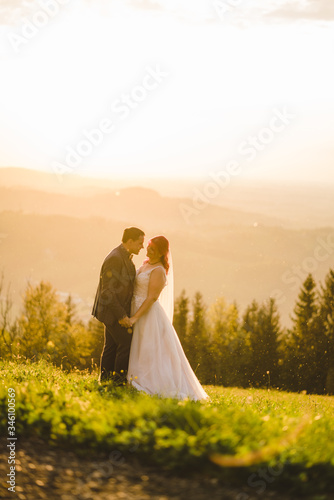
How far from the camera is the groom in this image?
8.93 metres

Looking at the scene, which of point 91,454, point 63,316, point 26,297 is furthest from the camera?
point 63,316

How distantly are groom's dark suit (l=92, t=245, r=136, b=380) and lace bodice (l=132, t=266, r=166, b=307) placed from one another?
7cm

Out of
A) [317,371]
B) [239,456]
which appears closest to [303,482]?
[239,456]

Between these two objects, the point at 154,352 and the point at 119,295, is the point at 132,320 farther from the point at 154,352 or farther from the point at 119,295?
the point at 154,352

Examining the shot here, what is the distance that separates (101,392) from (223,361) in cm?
3170

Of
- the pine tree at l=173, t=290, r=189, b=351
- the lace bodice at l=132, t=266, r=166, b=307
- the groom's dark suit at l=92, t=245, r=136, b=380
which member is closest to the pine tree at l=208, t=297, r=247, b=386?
the pine tree at l=173, t=290, r=189, b=351

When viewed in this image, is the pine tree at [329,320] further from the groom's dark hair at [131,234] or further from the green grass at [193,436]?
the green grass at [193,436]

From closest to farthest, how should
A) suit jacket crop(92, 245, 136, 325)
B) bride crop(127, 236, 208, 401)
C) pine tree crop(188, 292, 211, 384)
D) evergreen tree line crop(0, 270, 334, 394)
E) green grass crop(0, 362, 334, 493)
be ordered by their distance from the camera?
green grass crop(0, 362, 334, 493), suit jacket crop(92, 245, 136, 325), bride crop(127, 236, 208, 401), evergreen tree line crop(0, 270, 334, 394), pine tree crop(188, 292, 211, 384)

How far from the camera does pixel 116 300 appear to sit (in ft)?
29.2

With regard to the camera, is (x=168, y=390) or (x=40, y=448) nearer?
(x=40, y=448)

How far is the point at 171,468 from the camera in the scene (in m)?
4.93

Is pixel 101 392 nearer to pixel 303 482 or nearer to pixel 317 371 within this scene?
pixel 303 482

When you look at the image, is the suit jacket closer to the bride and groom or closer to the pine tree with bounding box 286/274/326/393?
the bride and groom

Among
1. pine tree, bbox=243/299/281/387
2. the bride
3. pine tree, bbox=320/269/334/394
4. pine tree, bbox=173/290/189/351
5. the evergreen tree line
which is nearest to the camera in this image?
the bride
